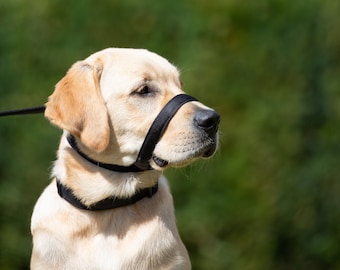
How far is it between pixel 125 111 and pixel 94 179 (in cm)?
39

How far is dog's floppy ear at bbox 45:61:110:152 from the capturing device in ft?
14.0

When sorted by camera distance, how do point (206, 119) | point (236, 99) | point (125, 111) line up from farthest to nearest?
point (236, 99), point (125, 111), point (206, 119)

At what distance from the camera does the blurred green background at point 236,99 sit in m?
8.66

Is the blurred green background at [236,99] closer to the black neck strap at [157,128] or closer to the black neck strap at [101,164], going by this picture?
the black neck strap at [101,164]

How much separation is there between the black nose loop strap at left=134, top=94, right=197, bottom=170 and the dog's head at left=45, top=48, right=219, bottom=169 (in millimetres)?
25

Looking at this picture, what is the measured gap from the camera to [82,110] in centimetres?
428

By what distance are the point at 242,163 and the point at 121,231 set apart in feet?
14.9

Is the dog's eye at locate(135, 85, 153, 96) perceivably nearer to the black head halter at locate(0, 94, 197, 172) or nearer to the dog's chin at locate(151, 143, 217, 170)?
the black head halter at locate(0, 94, 197, 172)

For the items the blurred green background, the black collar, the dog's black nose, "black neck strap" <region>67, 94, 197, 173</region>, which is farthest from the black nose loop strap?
the blurred green background

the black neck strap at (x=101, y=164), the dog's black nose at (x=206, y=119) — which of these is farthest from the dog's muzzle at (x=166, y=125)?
the black neck strap at (x=101, y=164)

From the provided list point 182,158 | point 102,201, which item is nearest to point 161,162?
point 182,158

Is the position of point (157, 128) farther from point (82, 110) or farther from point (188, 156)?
point (82, 110)

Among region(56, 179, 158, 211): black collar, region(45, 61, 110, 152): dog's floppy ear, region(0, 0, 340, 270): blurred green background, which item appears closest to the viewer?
region(45, 61, 110, 152): dog's floppy ear

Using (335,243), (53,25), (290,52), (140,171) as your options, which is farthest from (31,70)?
(140,171)
